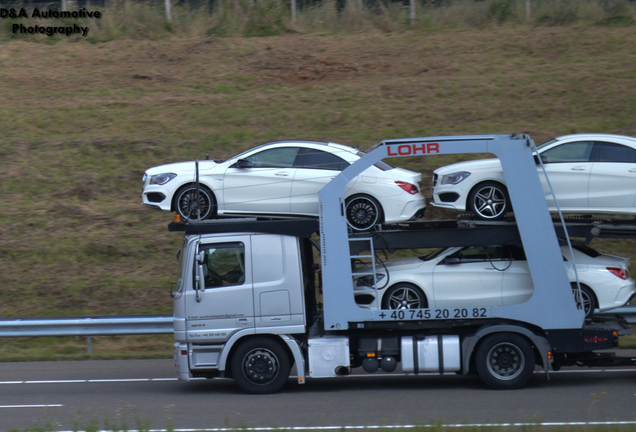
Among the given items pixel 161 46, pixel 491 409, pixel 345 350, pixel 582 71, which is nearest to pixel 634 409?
pixel 491 409

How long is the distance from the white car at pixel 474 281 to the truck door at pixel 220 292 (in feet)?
4.74

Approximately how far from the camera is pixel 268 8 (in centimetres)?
2556

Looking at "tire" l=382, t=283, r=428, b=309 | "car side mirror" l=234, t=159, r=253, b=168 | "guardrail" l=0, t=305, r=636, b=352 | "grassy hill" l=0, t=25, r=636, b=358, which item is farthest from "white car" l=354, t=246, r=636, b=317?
"grassy hill" l=0, t=25, r=636, b=358

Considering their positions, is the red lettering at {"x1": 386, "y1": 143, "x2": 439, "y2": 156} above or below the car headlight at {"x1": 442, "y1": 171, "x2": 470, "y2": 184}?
above

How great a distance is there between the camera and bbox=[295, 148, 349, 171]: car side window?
10297 mm

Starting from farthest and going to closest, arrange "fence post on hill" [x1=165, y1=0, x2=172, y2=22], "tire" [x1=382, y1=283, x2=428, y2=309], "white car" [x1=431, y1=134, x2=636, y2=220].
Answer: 1. "fence post on hill" [x1=165, y1=0, x2=172, y2=22]
2. "white car" [x1=431, y1=134, x2=636, y2=220]
3. "tire" [x1=382, y1=283, x2=428, y2=309]

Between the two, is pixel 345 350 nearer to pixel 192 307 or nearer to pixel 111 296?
pixel 192 307

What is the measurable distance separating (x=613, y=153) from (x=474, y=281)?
2983 mm

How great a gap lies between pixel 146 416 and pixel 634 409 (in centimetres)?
537

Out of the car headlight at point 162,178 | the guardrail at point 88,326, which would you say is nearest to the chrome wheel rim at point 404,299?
the car headlight at point 162,178

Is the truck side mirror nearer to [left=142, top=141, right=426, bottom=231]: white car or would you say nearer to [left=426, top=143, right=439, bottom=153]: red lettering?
[left=142, top=141, right=426, bottom=231]: white car

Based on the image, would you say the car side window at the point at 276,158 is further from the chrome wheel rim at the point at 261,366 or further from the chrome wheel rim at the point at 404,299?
the chrome wheel rim at the point at 261,366

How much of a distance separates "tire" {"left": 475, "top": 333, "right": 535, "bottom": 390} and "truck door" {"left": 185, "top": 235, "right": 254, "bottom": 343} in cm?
296

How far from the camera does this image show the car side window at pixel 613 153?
9.68m
